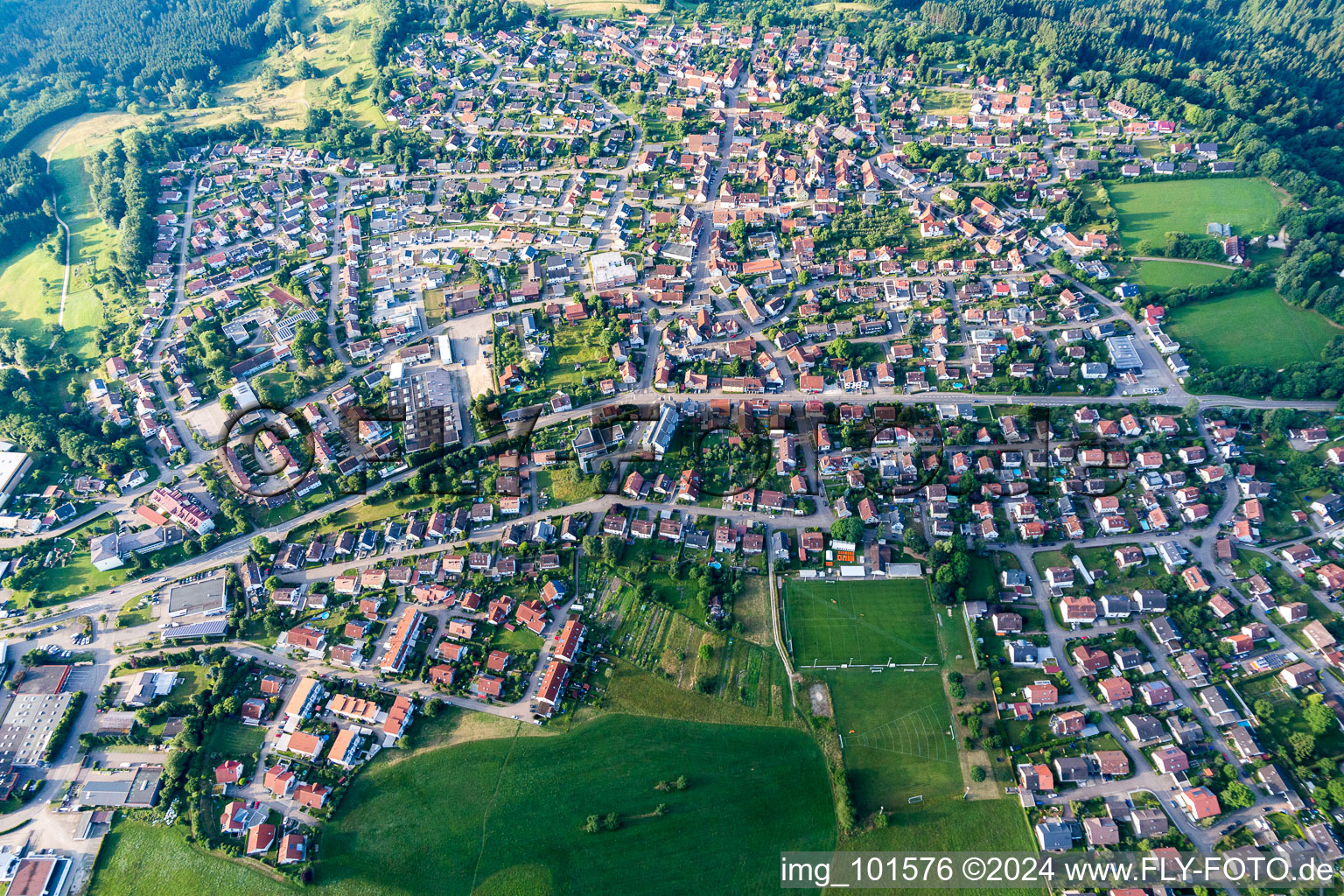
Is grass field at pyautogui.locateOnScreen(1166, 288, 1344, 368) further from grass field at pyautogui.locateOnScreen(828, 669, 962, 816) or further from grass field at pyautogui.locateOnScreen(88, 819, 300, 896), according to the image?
grass field at pyautogui.locateOnScreen(88, 819, 300, 896)

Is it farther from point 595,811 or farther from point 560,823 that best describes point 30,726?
point 595,811

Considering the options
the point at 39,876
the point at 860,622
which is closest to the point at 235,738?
the point at 39,876

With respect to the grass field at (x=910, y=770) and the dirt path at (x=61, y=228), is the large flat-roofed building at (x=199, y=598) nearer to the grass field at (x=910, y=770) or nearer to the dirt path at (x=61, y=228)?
the dirt path at (x=61, y=228)

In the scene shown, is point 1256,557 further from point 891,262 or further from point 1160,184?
point 1160,184

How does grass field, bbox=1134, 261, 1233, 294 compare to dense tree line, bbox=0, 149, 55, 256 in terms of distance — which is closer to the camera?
grass field, bbox=1134, 261, 1233, 294

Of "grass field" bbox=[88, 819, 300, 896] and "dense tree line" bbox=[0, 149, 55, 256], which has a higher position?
"dense tree line" bbox=[0, 149, 55, 256]

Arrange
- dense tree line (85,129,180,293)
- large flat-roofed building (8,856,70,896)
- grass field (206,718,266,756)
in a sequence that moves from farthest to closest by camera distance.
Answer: dense tree line (85,129,180,293), grass field (206,718,266,756), large flat-roofed building (8,856,70,896)

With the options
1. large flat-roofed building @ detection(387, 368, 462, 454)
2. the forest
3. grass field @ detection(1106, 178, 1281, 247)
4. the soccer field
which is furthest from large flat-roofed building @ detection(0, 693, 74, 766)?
grass field @ detection(1106, 178, 1281, 247)
